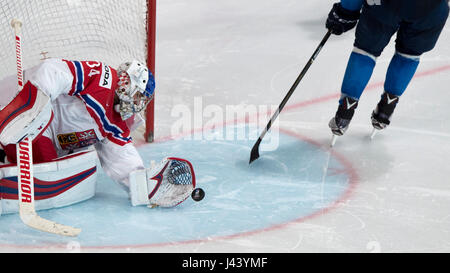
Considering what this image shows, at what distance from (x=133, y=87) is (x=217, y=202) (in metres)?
0.53

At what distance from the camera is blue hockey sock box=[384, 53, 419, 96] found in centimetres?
250

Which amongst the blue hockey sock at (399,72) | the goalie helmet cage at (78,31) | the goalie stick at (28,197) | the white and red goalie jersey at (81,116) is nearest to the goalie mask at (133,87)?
the white and red goalie jersey at (81,116)

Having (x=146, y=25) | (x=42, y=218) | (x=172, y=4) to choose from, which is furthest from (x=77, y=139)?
(x=172, y=4)

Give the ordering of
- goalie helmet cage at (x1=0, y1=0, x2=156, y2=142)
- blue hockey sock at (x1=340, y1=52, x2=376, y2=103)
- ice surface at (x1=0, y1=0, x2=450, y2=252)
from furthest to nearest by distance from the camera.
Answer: goalie helmet cage at (x1=0, y1=0, x2=156, y2=142) < blue hockey sock at (x1=340, y1=52, x2=376, y2=103) < ice surface at (x1=0, y1=0, x2=450, y2=252)

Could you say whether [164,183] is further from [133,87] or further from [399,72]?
[399,72]

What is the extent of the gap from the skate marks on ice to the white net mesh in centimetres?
55

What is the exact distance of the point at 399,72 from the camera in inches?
99.4

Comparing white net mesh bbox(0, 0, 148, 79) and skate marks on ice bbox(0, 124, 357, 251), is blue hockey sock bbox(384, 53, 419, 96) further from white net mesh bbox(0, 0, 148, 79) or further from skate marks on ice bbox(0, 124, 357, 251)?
white net mesh bbox(0, 0, 148, 79)

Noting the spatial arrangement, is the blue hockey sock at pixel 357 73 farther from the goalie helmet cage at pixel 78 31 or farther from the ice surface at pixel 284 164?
the goalie helmet cage at pixel 78 31

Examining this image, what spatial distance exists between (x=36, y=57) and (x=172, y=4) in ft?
5.81

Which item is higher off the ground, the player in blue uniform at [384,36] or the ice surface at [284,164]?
the player in blue uniform at [384,36]

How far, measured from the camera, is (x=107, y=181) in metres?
2.31

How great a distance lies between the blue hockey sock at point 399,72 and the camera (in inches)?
98.4

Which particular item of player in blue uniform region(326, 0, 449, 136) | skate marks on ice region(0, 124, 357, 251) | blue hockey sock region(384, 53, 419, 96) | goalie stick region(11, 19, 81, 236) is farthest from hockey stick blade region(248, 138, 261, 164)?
goalie stick region(11, 19, 81, 236)
